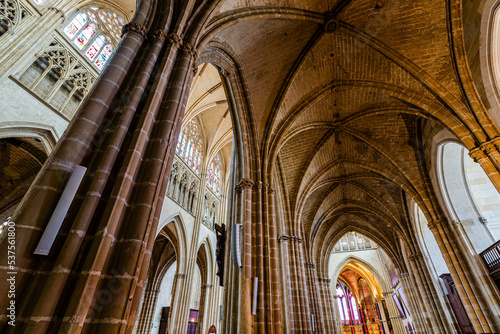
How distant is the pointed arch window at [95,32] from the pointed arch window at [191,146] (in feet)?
18.1

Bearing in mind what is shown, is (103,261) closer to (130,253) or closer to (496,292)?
(130,253)

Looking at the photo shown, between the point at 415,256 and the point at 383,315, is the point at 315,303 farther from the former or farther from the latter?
the point at 383,315

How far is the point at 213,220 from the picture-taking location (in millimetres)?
17250

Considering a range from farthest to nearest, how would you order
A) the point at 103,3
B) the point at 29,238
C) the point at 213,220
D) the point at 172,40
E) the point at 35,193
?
the point at 213,220 → the point at 103,3 → the point at 172,40 → the point at 35,193 → the point at 29,238

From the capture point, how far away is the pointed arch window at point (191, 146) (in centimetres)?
1477

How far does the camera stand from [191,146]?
15.9 meters

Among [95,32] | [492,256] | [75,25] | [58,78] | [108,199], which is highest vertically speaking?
[95,32]

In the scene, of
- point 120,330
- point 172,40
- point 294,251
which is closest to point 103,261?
point 120,330

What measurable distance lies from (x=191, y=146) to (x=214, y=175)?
11.8 feet

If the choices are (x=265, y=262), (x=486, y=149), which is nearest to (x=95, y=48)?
(x=265, y=262)

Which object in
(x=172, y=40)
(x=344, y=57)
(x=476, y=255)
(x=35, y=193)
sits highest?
(x=344, y=57)

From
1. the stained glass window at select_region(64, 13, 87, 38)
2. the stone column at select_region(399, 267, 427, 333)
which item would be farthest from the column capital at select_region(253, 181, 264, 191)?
the stone column at select_region(399, 267, 427, 333)

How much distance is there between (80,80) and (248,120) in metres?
6.65

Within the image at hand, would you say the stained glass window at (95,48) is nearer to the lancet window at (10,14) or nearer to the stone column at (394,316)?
the lancet window at (10,14)
